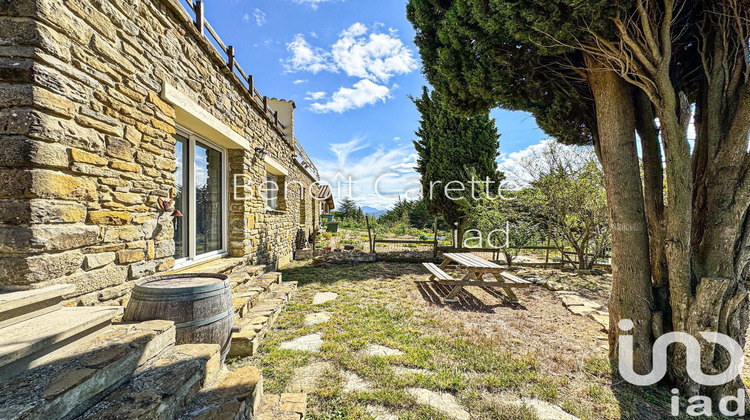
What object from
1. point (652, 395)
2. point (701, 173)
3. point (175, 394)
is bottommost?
point (652, 395)

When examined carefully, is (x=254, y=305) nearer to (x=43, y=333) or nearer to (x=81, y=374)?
(x=43, y=333)

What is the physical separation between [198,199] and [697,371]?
582 cm

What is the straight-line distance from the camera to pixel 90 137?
2141 mm

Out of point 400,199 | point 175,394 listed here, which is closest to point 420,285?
point 175,394

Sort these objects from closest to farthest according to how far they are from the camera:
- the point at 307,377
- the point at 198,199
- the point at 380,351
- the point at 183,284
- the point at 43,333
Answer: the point at 43,333 → the point at 183,284 → the point at 307,377 → the point at 380,351 → the point at 198,199

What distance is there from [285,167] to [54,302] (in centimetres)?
631

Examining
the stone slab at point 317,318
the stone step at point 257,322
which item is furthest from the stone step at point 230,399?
the stone slab at point 317,318

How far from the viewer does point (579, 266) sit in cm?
754

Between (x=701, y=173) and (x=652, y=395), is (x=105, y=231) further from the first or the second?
(x=701, y=173)

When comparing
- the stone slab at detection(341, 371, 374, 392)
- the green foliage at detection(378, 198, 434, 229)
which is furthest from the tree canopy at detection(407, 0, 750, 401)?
the green foliage at detection(378, 198, 434, 229)

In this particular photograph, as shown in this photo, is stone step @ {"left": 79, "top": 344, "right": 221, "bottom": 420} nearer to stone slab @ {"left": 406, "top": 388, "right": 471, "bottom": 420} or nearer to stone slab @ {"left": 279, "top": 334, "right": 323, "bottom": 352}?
stone slab @ {"left": 279, "top": 334, "right": 323, "bottom": 352}

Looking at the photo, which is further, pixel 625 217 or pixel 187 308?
pixel 625 217

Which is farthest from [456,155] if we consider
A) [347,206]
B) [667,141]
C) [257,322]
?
[347,206]

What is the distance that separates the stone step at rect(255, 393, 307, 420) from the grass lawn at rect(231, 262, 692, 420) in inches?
4.7
